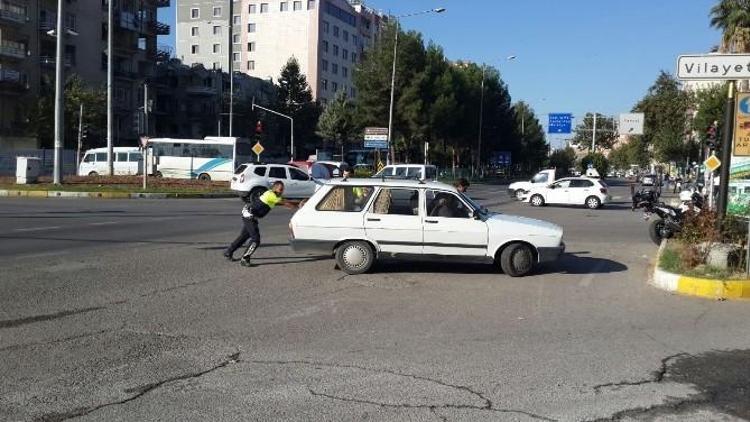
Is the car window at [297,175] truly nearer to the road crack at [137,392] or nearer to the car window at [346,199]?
the car window at [346,199]

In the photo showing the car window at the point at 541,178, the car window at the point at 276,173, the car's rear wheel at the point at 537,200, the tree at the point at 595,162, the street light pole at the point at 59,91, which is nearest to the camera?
the car window at the point at 276,173

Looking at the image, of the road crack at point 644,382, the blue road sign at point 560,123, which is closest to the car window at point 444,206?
the road crack at point 644,382

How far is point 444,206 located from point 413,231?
610 mm

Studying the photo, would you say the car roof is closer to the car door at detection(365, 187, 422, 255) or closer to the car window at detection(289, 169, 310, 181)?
the car door at detection(365, 187, 422, 255)

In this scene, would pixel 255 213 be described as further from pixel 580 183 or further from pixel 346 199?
pixel 580 183

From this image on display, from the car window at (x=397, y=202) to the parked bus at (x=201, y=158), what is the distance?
34.4 meters

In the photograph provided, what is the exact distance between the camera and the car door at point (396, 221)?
10359 millimetres

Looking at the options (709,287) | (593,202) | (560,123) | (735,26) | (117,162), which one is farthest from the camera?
(560,123)

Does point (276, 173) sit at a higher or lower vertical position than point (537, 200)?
higher

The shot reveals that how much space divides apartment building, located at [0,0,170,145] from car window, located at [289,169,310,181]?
A: 35427 mm

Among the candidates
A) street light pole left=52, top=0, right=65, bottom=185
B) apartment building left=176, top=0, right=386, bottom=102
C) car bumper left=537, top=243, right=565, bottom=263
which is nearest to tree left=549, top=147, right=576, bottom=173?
apartment building left=176, top=0, right=386, bottom=102

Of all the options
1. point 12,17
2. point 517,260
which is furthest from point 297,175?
point 12,17

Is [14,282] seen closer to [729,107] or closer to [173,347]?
[173,347]

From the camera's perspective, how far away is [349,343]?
6.45 m
